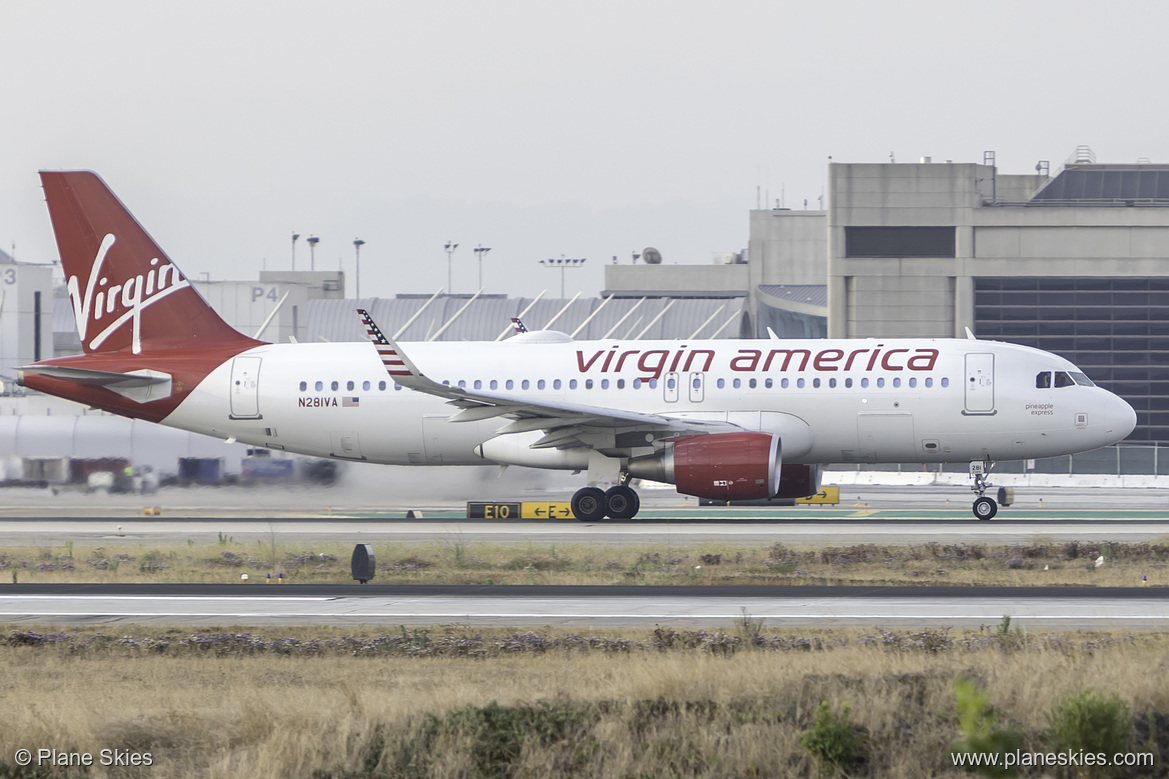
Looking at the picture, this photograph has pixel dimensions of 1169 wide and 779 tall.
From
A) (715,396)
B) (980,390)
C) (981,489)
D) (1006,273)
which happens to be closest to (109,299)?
(715,396)

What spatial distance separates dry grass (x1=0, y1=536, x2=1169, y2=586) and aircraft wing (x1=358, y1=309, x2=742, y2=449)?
448cm

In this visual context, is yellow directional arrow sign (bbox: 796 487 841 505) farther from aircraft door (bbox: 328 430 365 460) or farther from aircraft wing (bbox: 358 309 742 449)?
aircraft door (bbox: 328 430 365 460)

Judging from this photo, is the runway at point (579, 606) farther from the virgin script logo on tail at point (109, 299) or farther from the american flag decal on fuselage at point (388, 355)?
the virgin script logo on tail at point (109, 299)

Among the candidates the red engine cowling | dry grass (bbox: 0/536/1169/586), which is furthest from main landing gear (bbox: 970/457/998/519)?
dry grass (bbox: 0/536/1169/586)

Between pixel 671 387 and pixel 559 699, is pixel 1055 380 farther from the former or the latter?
pixel 559 699

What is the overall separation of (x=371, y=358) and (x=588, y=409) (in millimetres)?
6716

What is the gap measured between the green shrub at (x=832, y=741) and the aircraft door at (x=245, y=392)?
86.5ft

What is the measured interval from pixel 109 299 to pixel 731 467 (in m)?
17.3

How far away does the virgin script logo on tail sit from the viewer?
3569 centimetres

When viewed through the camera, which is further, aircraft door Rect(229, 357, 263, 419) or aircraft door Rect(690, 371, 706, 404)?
aircraft door Rect(229, 357, 263, 419)

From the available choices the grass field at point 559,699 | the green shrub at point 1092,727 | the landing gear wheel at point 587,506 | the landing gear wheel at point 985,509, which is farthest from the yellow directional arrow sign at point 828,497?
the green shrub at point 1092,727

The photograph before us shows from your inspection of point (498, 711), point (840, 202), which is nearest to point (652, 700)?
point (498, 711)

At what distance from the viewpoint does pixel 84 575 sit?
970 inches

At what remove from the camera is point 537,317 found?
105 metres
